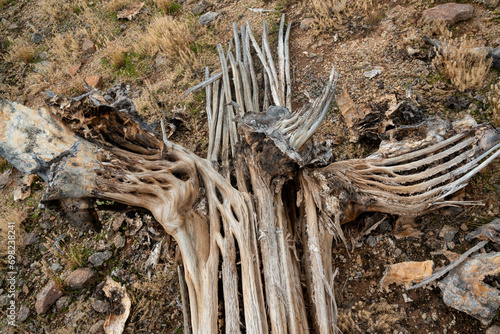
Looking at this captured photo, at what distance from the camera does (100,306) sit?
10.7 ft

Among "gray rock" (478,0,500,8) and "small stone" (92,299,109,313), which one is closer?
"small stone" (92,299,109,313)

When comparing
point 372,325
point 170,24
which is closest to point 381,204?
point 372,325

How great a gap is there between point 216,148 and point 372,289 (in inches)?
89.6

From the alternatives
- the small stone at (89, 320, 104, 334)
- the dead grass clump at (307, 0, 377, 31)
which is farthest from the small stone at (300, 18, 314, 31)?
the small stone at (89, 320, 104, 334)

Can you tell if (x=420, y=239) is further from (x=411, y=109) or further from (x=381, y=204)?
(x=411, y=109)

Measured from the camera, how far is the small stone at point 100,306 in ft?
10.6

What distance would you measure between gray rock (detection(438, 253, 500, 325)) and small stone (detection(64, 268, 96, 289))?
11.7 ft

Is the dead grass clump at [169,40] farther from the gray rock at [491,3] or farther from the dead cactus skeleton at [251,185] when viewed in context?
the gray rock at [491,3]

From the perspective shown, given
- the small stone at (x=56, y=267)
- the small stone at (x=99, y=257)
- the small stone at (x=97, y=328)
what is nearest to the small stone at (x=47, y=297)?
the small stone at (x=56, y=267)

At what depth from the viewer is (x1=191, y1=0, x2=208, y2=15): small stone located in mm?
6227

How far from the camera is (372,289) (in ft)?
9.22

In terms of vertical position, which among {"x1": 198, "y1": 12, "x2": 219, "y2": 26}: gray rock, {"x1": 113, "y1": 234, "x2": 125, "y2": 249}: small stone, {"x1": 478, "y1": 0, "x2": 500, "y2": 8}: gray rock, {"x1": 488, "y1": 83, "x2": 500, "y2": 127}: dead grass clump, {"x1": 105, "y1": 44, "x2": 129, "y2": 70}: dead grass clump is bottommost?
{"x1": 113, "y1": 234, "x2": 125, "y2": 249}: small stone

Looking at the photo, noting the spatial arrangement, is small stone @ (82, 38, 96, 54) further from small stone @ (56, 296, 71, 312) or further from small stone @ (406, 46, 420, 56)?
small stone @ (406, 46, 420, 56)

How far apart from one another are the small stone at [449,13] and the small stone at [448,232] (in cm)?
305
